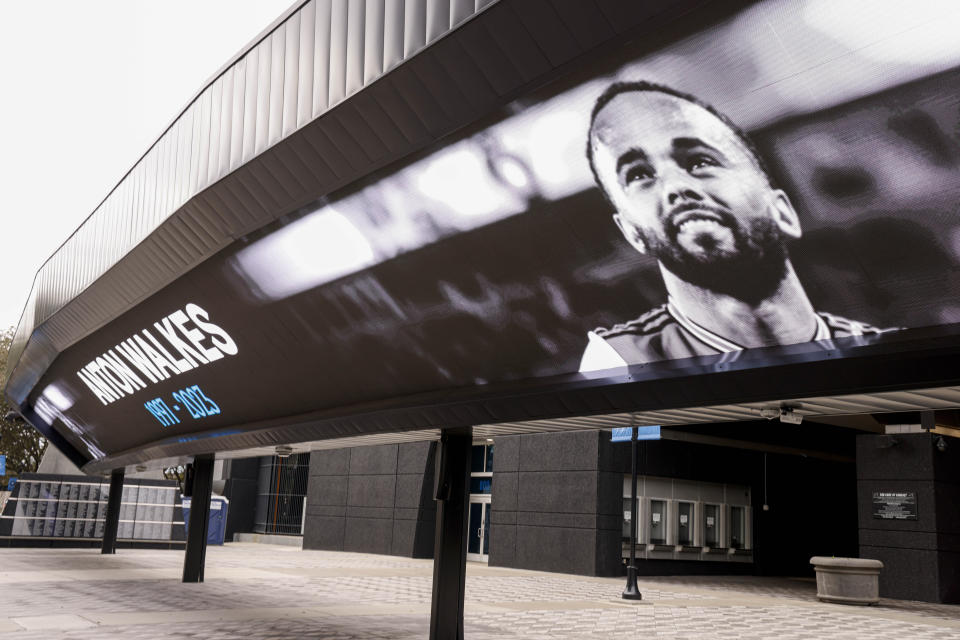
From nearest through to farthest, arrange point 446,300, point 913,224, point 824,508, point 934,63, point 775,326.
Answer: point 934,63 < point 913,224 < point 775,326 < point 446,300 < point 824,508

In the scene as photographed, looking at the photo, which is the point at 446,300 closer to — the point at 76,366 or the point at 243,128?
the point at 243,128

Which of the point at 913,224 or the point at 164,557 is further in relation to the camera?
the point at 164,557

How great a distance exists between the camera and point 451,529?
1030cm

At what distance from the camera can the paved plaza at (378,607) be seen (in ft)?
37.2

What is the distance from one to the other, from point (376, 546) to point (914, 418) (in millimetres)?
20105

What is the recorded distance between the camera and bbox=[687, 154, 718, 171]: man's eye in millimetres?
5674

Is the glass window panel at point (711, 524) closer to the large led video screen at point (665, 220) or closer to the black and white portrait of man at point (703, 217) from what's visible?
the large led video screen at point (665, 220)

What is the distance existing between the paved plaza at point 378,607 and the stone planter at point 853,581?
0.52 metres

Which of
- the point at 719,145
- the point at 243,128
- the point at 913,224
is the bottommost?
the point at 913,224

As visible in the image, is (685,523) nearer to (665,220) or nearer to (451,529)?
(451,529)

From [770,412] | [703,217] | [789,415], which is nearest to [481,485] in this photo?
[770,412]

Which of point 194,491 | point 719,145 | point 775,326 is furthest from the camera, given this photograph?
point 194,491

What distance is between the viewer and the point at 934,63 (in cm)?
457

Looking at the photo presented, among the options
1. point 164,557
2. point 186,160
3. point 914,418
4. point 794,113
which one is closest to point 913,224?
point 794,113
